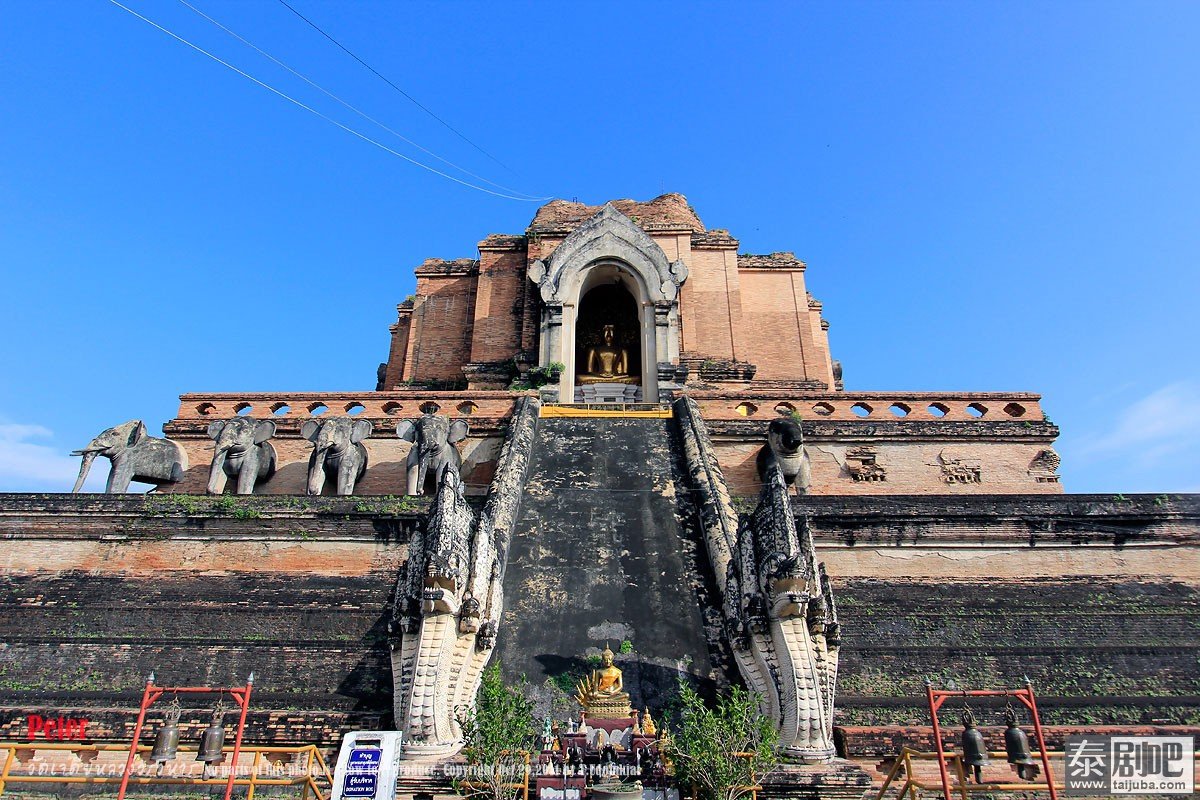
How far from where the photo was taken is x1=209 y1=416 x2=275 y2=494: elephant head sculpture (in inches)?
559

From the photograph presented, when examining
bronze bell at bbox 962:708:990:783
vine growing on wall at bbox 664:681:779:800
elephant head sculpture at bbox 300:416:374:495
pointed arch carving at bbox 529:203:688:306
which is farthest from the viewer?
pointed arch carving at bbox 529:203:688:306

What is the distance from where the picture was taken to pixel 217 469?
46.6ft

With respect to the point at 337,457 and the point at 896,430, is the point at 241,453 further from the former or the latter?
the point at 896,430

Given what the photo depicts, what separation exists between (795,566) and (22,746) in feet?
23.1

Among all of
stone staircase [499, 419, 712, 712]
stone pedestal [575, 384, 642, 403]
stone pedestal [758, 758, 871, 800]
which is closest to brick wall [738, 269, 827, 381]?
stone pedestal [575, 384, 642, 403]

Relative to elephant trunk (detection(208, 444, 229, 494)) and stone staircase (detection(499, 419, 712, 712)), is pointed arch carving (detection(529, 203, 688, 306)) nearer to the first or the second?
stone staircase (detection(499, 419, 712, 712))

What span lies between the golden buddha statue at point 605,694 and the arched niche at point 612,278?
11.9 m

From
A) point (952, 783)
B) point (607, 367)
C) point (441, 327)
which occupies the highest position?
point (441, 327)

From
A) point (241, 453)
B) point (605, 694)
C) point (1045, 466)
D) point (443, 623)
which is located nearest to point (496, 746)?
point (605, 694)

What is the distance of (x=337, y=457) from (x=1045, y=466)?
45.2 feet

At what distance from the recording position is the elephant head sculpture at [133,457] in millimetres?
14002

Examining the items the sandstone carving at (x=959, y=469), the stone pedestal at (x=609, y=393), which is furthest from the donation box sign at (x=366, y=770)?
the stone pedestal at (x=609, y=393)

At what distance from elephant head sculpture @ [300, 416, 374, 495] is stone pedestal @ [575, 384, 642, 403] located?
632 centimetres

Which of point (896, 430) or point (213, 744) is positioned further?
point (896, 430)
